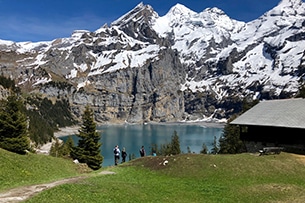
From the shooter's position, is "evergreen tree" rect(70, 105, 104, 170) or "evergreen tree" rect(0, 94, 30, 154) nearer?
"evergreen tree" rect(0, 94, 30, 154)

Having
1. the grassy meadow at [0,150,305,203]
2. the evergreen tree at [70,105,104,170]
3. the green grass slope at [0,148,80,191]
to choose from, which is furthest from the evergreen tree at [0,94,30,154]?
the evergreen tree at [70,105,104,170]

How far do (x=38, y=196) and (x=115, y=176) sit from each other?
872 cm

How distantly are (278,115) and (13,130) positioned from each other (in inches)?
1187

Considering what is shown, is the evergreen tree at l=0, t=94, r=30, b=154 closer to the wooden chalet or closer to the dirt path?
the dirt path

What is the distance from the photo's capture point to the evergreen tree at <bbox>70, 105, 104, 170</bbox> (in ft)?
153

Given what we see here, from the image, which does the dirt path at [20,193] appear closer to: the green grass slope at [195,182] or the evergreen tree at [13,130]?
the green grass slope at [195,182]

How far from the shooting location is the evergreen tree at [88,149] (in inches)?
1832

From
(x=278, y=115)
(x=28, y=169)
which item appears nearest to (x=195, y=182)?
(x=28, y=169)

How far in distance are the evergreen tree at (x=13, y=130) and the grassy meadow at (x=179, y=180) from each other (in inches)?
65.8

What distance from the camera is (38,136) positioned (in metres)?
170

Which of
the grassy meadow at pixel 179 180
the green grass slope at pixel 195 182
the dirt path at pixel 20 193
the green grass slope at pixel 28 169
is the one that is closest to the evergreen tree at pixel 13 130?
the green grass slope at pixel 28 169

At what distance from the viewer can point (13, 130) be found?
1352 inches

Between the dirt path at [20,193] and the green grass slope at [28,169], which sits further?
the green grass slope at [28,169]

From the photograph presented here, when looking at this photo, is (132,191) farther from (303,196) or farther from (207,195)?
(303,196)
